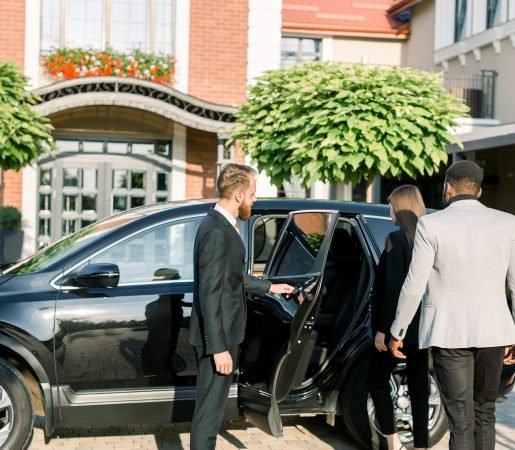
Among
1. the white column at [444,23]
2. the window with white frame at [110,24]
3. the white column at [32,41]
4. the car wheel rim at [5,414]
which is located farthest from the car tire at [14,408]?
the white column at [444,23]

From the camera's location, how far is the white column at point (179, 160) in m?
18.3

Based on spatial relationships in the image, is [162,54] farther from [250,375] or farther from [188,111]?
[250,375]

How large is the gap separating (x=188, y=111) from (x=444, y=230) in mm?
12817

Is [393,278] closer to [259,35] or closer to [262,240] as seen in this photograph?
[262,240]

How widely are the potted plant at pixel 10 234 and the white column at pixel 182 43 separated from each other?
4115 mm

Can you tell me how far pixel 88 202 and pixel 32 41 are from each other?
3343 millimetres

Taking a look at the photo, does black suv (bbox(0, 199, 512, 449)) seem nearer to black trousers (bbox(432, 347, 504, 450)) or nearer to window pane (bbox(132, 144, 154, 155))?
black trousers (bbox(432, 347, 504, 450))

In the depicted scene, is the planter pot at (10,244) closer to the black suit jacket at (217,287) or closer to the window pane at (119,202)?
the window pane at (119,202)

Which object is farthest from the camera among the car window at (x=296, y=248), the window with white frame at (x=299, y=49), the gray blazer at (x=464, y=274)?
the window with white frame at (x=299, y=49)

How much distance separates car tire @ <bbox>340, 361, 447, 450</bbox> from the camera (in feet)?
19.7

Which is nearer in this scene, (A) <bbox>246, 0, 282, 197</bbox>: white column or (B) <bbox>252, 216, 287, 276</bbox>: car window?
(B) <bbox>252, 216, 287, 276</bbox>: car window

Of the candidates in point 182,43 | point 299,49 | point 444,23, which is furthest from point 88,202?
point 444,23

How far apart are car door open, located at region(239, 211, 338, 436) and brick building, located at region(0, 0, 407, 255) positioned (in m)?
11.2

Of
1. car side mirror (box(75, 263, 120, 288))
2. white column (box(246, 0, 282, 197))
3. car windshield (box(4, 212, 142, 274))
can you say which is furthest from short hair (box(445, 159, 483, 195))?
white column (box(246, 0, 282, 197))
